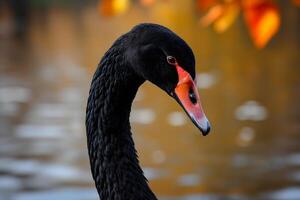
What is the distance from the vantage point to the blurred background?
11273 millimetres

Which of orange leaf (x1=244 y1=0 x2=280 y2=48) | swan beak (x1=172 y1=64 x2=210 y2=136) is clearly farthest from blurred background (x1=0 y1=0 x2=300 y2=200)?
swan beak (x1=172 y1=64 x2=210 y2=136)

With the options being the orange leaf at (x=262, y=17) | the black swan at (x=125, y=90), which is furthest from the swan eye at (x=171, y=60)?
the orange leaf at (x=262, y=17)

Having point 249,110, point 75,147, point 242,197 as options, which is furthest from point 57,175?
point 249,110

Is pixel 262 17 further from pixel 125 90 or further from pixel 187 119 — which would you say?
pixel 187 119

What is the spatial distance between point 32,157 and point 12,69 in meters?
9.88

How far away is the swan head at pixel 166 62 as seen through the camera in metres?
2.93

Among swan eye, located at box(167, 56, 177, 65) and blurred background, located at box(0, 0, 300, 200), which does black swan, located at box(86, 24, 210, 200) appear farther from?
blurred background, located at box(0, 0, 300, 200)

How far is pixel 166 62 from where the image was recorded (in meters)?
3.00

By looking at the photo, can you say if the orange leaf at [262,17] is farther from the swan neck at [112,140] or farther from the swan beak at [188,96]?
the swan beak at [188,96]

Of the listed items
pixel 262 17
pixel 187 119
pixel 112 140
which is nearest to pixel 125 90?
pixel 112 140

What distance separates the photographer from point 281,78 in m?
19.7

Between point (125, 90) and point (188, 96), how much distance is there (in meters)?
0.36

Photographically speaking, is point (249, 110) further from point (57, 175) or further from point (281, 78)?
point (57, 175)

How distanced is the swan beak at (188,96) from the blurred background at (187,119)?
5.03ft
